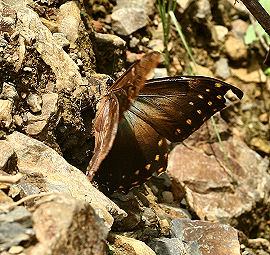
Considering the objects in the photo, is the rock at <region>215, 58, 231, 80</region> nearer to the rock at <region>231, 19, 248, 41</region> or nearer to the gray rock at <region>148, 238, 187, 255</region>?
the rock at <region>231, 19, 248, 41</region>

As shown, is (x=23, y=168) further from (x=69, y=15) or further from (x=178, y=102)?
(x=69, y=15)

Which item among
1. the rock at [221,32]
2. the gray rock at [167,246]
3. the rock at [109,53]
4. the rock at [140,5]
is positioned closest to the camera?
the gray rock at [167,246]

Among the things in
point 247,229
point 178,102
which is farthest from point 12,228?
point 247,229

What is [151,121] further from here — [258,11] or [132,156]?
[258,11]

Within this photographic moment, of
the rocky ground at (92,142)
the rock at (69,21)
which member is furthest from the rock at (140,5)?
the rock at (69,21)

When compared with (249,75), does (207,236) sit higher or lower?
lower

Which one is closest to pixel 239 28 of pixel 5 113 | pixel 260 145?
pixel 260 145

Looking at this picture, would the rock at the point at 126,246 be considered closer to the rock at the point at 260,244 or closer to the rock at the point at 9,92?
the rock at the point at 9,92
